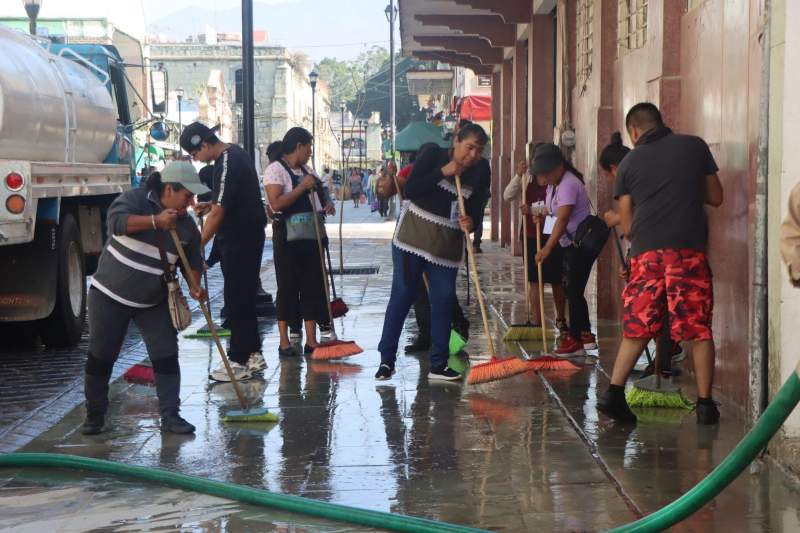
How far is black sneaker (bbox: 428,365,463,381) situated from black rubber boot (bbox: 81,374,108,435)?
2.47 meters

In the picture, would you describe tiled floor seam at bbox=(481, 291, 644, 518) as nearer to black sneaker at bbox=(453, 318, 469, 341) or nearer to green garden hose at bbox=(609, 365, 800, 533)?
green garden hose at bbox=(609, 365, 800, 533)

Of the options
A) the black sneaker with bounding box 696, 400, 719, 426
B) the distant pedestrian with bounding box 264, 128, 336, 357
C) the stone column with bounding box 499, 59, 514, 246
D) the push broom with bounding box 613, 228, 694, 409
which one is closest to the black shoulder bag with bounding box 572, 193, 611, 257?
the push broom with bounding box 613, 228, 694, 409

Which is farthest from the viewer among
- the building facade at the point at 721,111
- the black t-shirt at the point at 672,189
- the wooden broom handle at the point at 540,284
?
the wooden broom handle at the point at 540,284

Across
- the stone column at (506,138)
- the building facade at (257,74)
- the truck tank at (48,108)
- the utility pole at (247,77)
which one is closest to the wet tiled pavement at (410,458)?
the truck tank at (48,108)

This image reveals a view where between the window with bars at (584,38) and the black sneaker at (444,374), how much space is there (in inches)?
236

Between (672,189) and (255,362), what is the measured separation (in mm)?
3617

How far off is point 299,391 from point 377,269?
10.5m

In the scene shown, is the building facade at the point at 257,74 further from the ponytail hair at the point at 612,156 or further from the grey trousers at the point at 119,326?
the grey trousers at the point at 119,326

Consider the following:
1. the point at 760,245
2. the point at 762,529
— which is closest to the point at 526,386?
the point at 760,245

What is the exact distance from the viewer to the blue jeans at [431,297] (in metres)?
9.03

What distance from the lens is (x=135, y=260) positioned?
24.2 feet

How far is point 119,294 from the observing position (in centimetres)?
735

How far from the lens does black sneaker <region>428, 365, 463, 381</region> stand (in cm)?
902

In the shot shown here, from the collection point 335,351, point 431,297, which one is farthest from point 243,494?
point 335,351
